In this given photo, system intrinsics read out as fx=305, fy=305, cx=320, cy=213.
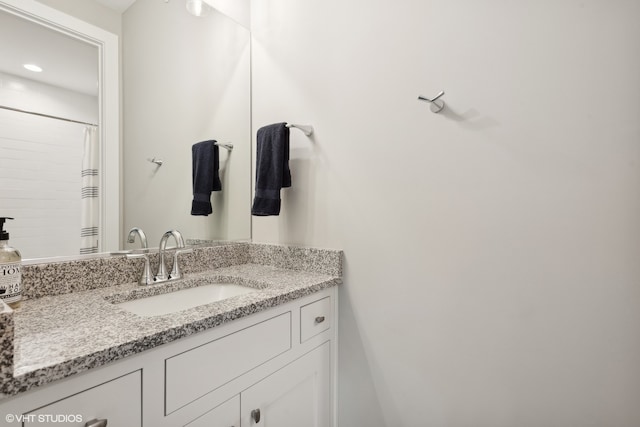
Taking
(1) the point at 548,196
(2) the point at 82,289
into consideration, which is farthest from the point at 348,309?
(2) the point at 82,289

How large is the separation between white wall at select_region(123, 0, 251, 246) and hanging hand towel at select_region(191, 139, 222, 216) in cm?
3

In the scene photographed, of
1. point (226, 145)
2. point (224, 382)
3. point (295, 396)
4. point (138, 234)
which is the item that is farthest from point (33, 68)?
point (295, 396)

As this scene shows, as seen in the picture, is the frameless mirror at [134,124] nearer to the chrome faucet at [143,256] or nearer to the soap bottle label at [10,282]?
the chrome faucet at [143,256]

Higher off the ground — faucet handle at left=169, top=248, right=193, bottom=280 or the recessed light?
the recessed light

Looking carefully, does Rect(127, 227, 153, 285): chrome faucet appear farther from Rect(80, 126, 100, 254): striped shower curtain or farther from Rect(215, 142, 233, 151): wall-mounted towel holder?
Rect(215, 142, 233, 151): wall-mounted towel holder

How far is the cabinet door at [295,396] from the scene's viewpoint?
0.89 meters

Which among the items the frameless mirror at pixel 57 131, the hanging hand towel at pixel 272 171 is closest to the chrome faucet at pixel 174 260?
the frameless mirror at pixel 57 131

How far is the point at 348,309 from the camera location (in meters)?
1.25

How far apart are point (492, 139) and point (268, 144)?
0.86 metres

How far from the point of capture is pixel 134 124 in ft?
3.83

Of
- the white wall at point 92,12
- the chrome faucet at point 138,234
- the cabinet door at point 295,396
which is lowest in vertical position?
the cabinet door at point 295,396

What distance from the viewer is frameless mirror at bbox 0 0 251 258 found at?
915 millimetres

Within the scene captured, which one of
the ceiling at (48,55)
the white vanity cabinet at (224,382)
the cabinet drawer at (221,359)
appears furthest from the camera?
the ceiling at (48,55)

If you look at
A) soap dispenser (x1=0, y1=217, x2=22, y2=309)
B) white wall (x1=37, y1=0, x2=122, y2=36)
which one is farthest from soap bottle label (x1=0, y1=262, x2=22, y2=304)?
white wall (x1=37, y1=0, x2=122, y2=36)
